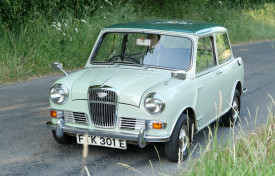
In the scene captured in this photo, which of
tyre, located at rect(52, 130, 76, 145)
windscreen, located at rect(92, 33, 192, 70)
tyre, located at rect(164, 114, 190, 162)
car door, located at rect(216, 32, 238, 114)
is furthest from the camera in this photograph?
car door, located at rect(216, 32, 238, 114)

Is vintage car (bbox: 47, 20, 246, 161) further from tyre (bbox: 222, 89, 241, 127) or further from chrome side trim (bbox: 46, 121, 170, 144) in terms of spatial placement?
tyre (bbox: 222, 89, 241, 127)

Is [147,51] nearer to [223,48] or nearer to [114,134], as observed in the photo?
[114,134]

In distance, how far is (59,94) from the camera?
6.07m

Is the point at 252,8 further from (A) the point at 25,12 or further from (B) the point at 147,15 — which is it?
(A) the point at 25,12

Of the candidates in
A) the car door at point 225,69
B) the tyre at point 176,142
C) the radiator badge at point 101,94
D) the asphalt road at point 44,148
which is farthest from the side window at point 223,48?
the radiator badge at point 101,94

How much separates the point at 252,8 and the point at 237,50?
11109 millimetres

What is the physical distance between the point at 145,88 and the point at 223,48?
2.48 meters

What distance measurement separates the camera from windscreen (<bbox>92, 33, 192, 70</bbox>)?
21.7 feet

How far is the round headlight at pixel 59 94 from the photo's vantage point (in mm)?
6051

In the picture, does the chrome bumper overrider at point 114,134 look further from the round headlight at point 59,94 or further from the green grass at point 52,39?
the green grass at point 52,39

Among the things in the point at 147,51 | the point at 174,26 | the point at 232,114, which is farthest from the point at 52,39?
the point at 147,51

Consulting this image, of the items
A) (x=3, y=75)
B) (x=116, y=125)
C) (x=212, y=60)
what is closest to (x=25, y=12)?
(x=3, y=75)

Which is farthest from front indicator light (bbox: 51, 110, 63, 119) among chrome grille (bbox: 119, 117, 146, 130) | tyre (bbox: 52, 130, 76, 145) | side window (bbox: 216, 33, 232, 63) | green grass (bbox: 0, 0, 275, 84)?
green grass (bbox: 0, 0, 275, 84)

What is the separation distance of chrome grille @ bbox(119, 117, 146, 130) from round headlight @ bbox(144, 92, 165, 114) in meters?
0.18
